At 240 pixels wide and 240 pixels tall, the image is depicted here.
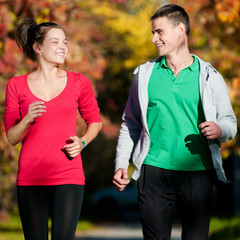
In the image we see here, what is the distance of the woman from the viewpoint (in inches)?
182

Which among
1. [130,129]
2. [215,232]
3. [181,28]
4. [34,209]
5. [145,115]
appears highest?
[181,28]

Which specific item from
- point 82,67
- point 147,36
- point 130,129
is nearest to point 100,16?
point 147,36

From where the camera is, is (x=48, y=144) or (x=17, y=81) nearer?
(x=48, y=144)

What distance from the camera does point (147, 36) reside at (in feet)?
58.3

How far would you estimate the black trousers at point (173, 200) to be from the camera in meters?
4.76

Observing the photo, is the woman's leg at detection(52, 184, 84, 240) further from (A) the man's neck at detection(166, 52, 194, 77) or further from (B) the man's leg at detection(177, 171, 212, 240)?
(A) the man's neck at detection(166, 52, 194, 77)

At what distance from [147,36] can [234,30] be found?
7.58 meters

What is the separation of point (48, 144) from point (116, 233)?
12.9 metres

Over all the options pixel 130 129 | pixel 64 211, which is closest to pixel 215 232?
pixel 130 129

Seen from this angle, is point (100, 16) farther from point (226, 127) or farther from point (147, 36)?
point (226, 127)

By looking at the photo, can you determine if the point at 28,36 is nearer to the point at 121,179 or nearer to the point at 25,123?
the point at 25,123

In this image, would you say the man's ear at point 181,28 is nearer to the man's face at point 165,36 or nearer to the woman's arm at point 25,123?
the man's face at point 165,36

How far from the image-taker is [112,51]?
68.6 ft

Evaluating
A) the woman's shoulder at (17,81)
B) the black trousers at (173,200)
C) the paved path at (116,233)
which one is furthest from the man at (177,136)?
the paved path at (116,233)
